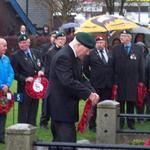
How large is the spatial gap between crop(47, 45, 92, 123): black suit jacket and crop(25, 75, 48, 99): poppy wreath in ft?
11.9

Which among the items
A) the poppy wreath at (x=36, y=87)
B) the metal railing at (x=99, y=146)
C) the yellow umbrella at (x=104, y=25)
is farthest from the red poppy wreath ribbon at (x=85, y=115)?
the yellow umbrella at (x=104, y=25)

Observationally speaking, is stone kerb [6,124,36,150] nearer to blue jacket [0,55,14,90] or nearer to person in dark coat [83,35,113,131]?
blue jacket [0,55,14,90]

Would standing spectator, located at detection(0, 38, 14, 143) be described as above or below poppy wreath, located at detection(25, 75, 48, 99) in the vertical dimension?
above

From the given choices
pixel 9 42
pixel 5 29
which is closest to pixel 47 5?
pixel 5 29

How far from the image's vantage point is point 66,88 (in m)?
7.56

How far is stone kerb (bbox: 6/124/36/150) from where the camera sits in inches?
262

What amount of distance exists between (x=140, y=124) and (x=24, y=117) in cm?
313

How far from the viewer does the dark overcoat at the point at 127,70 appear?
12297 millimetres

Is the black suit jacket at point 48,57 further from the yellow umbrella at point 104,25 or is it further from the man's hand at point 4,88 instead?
the yellow umbrella at point 104,25

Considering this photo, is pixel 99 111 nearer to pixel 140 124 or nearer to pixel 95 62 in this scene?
pixel 95 62

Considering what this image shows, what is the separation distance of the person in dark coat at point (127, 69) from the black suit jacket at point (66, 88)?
455 centimetres

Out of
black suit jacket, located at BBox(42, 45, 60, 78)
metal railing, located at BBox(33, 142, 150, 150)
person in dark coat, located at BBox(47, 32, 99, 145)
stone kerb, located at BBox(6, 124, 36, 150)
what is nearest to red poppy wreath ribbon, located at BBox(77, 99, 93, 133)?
person in dark coat, located at BBox(47, 32, 99, 145)

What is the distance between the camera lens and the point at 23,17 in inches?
1505

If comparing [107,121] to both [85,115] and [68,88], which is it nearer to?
[85,115]
